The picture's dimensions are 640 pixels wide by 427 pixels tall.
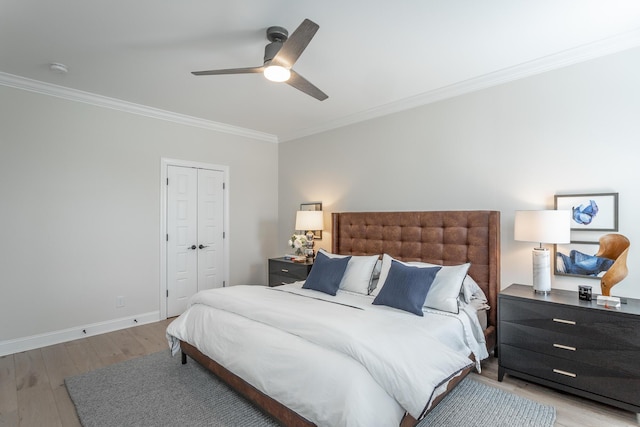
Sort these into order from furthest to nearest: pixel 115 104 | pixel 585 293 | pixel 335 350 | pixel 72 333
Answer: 1. pixel 115 104
2. pixel 72 333
3. pixel 585 293
4. pixel 335 350

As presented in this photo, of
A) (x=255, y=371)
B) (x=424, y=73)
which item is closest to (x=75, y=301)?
(x=255, y=371)

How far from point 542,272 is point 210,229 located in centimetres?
413

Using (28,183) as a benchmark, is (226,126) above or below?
above

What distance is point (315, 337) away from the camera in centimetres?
199

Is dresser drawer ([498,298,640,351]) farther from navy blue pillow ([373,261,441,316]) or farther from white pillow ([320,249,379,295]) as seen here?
white pillow ([320,249,379,295])

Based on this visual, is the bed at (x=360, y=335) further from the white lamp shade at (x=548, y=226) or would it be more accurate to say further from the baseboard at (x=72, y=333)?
the baseboard at (x=72, y=333)

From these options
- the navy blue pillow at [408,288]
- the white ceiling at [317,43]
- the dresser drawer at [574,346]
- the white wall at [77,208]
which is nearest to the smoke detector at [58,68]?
the white ceiling at [317,43]

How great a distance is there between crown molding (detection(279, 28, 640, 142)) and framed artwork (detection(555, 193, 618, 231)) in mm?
1179

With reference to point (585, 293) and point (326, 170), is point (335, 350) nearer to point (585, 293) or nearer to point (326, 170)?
point (585, 293)

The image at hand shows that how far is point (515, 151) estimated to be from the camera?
10.3 ft

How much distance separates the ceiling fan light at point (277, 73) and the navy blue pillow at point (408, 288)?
188 centimetres

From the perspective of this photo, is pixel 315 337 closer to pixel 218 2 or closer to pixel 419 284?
pixel 419 284

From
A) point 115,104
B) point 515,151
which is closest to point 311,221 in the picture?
point 515,151

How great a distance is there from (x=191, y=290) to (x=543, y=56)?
4917mm
